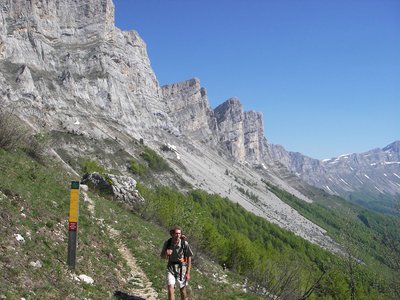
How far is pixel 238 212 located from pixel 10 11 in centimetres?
10075

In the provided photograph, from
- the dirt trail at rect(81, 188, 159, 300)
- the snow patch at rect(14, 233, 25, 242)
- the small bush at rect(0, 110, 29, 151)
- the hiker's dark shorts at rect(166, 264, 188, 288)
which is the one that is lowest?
the dirt trail at rect(81, 188, 159, 300)

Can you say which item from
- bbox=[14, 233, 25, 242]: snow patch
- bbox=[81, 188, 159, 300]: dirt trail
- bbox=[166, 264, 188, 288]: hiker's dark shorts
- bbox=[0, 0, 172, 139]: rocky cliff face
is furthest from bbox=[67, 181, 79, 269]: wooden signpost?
bbox=[0, 0, 172, 139]: rocky cliff face

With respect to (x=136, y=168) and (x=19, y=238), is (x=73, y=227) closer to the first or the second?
(x=19, y=238)

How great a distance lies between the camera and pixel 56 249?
42.2 feet

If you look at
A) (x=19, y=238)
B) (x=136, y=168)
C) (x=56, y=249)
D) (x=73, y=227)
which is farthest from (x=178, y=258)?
(x=136, y=168)

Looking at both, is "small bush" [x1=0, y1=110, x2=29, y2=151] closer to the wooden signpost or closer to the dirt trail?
the dirt trail

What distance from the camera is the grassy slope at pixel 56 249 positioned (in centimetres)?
1045

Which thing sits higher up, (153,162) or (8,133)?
(153,162)

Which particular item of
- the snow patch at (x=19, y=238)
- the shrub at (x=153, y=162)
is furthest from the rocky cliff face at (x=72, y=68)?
the snow patch at (x=19, y=238)

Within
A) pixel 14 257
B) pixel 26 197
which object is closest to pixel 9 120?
pixel 26 197

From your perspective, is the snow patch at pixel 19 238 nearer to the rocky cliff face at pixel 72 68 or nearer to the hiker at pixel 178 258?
the hiker at pixel 178 258

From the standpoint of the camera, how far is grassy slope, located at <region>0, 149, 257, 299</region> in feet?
34.3

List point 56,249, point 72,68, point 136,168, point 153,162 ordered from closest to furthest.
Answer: point 56,249 → point 136,168 → point 153,162 → point 72,68

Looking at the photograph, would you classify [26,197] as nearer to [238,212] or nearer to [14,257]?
[14,257]
